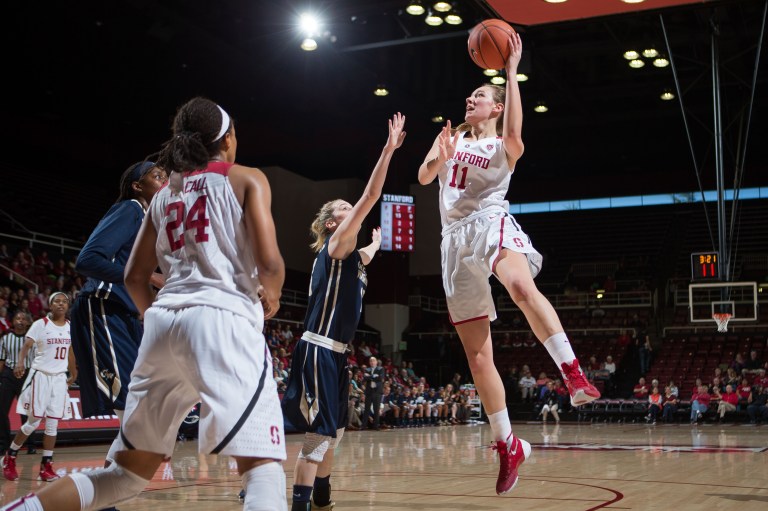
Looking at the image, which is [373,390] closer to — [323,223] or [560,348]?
[323,223]

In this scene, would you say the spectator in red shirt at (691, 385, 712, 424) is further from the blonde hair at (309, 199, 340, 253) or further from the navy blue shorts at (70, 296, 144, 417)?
the navy blue shorts at (70, 296, 144, 417)

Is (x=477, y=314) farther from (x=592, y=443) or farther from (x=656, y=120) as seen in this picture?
(x=656, y=120)

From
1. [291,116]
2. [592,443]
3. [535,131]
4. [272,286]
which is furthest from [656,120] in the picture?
[272,286]

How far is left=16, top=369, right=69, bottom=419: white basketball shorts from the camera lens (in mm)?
8062

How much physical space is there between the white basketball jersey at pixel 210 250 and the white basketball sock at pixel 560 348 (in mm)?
2099

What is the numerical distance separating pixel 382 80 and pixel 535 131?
6119 mm

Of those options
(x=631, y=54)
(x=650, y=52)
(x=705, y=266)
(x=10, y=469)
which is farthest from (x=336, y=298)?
(x=631, y=54)

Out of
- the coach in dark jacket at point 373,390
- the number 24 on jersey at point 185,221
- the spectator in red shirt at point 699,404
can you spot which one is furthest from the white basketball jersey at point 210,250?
the spectator in red shirt at point 699,404

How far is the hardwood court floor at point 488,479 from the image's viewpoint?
507 cm

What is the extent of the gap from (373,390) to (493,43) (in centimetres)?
1323

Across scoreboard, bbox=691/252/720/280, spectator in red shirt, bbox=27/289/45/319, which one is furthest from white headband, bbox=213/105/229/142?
scoreboard, bbox=691/252/720/280

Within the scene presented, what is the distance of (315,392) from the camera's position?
172 inches

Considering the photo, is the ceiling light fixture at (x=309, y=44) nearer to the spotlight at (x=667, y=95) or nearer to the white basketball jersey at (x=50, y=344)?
the spotlight at (x=667, y=95)

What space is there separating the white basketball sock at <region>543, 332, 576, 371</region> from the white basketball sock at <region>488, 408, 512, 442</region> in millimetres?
462
